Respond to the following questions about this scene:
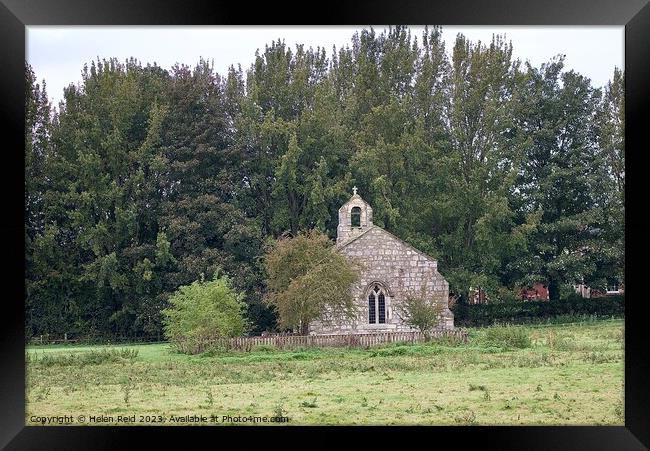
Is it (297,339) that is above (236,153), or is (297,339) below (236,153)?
below

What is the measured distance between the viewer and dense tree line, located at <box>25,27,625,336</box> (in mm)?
23547

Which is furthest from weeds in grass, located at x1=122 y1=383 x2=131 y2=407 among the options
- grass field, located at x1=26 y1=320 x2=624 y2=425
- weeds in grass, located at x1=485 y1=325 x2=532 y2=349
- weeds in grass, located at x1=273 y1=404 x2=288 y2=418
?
weeds in grass, located at x1=485 y1=325 x2=532 y2=349

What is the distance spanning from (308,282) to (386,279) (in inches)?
94.6

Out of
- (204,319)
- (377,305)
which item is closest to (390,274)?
(377,305)

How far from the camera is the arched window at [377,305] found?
21.4m

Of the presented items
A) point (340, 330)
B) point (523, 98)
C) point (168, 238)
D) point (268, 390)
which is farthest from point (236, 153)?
point (268, 390)

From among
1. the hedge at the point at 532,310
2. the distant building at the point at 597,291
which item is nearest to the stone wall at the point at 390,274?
the hedge at the point at 532,310

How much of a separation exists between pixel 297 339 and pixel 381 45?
10.6m

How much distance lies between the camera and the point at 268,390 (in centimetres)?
1434

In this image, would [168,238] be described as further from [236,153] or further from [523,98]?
[523,98]

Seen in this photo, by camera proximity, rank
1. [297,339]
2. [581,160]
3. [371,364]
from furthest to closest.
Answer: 1. [581,160]
2. [297,339]
3. [371,364]

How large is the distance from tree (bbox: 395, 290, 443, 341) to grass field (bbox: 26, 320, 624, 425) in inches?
38.6

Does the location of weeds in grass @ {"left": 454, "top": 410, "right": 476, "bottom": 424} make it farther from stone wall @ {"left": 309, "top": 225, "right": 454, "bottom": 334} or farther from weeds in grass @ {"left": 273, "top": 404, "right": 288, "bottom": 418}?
stone wall @ {"left": 309, "top": 225, "right": 454, "bottom": 334}
